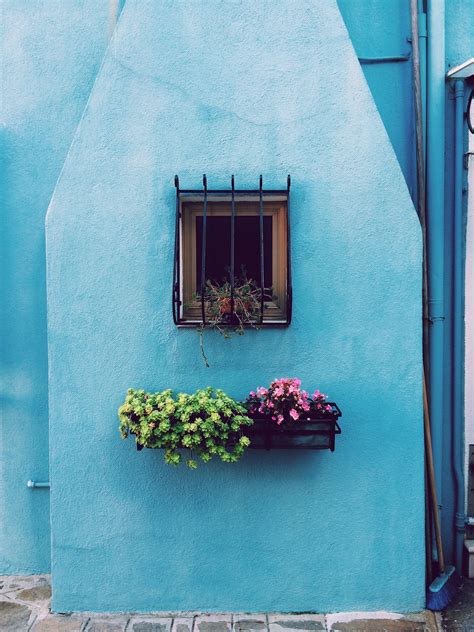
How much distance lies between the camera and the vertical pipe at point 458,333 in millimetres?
4117

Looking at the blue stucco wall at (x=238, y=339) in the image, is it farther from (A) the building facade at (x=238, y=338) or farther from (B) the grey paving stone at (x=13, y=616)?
(B) the grey paving stone at (x=13, y=616)

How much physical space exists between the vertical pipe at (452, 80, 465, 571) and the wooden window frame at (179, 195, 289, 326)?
1.39 metres

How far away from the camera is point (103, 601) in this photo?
3.72 meters

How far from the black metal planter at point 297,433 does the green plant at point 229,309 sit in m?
0.58

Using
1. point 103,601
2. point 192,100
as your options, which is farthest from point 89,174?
point 103,601

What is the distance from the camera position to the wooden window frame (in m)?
3.71

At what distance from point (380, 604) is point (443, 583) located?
491 millimetres

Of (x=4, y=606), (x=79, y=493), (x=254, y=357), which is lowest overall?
(x=4, y=606)

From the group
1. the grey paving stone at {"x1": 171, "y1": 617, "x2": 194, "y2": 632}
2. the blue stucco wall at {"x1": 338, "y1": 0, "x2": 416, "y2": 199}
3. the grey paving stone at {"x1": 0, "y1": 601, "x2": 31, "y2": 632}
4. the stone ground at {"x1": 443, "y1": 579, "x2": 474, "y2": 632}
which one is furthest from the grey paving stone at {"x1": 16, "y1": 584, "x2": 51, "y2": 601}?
the blue stucco wall at {"x1": 338, "y1": 0, "x2": 416, "y2": 199}

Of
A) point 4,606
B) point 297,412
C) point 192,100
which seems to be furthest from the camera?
point 4,606

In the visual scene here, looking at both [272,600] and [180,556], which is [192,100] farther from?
[272,600]

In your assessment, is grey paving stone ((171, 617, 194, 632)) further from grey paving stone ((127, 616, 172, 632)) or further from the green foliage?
the green foliage

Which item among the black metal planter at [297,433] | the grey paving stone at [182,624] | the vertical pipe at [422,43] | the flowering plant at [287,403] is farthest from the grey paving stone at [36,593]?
the vertical pipe at [422,43]

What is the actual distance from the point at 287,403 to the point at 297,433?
0.69 feet
